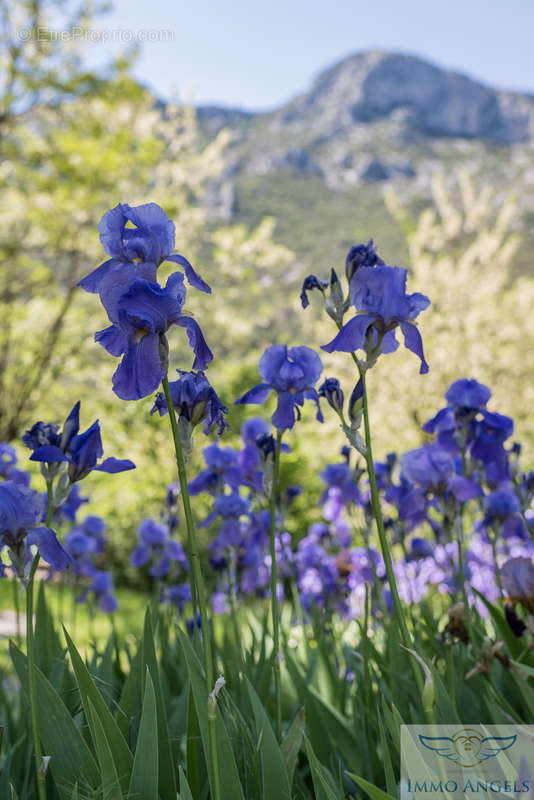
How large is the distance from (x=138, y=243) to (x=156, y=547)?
192 cm

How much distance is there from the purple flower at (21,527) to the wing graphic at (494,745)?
927 millimetres

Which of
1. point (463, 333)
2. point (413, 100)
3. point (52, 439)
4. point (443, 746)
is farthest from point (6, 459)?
point (413, 100)

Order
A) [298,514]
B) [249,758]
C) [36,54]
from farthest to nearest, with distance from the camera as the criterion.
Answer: [298,514] → [36,54] → [249,758]

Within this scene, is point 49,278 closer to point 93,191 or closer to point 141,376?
point 93,191

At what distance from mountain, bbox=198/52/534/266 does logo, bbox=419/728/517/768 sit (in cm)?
3021

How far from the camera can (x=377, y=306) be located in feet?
3.70

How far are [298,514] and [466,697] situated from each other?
8.78 metres

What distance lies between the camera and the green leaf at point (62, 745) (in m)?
1.09

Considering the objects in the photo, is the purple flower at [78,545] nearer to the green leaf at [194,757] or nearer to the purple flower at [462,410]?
the green leaf at [194,757]

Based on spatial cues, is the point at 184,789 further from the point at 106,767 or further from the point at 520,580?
the point at 520,580

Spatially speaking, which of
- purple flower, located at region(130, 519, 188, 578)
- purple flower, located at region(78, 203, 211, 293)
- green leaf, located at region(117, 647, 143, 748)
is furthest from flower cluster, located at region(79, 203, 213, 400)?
purple flower, located at region(130, 519, 188, 578)

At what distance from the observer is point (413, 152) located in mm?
87375

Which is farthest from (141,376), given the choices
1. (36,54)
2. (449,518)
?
(36,54)

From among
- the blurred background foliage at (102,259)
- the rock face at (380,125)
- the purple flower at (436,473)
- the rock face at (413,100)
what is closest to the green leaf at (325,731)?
the purple flower at (436,473)
